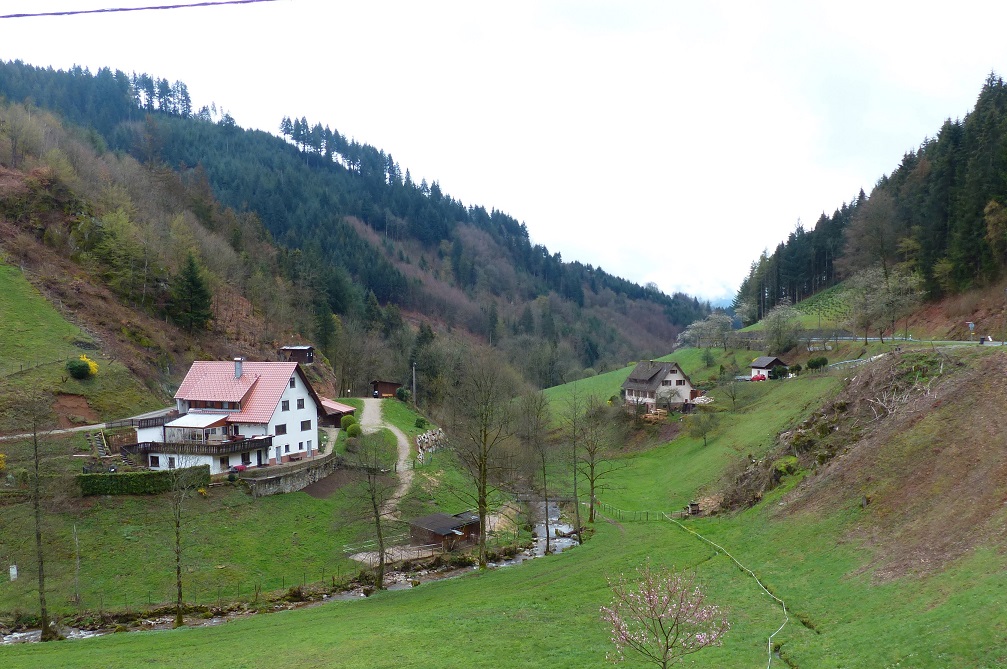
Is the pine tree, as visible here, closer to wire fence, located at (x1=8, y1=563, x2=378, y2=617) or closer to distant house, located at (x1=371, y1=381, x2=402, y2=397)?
distant house, located at (x1=371, y1=381, x2=402, y2=397)

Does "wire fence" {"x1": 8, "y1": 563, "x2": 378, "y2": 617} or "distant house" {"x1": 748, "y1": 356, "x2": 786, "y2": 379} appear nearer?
"wire fence" {"x1": 8, "y1": 563, "x2": 378, "y2": 617}

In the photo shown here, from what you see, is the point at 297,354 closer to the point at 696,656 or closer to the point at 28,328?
the point at 28,328

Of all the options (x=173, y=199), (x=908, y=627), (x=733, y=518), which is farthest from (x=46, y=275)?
(x=908, y=627)

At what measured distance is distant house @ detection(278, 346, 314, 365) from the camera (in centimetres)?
6900

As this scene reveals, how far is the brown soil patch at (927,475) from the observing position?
2088cm

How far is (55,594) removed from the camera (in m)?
28.0

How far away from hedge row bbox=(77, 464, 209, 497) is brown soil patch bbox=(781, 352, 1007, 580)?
35.6m

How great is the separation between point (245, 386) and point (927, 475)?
4411 cm

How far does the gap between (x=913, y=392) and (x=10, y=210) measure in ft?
271

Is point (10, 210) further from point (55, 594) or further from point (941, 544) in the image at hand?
point (941, 544)

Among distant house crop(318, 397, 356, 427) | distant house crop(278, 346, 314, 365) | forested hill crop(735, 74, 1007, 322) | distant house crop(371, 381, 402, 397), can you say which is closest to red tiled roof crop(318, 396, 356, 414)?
distant house crop(318, 397, 356, 427)

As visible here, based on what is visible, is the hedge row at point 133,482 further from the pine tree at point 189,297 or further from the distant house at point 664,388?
the distant house at point 664,388

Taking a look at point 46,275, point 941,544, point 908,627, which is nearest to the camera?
point 908,627

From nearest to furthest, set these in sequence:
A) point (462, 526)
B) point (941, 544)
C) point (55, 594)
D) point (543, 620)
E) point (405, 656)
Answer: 1. point (405, 656)
2. point (941, 544)
3. point (543, 620)
4. point (55, 594)
5. point (462, 526)
